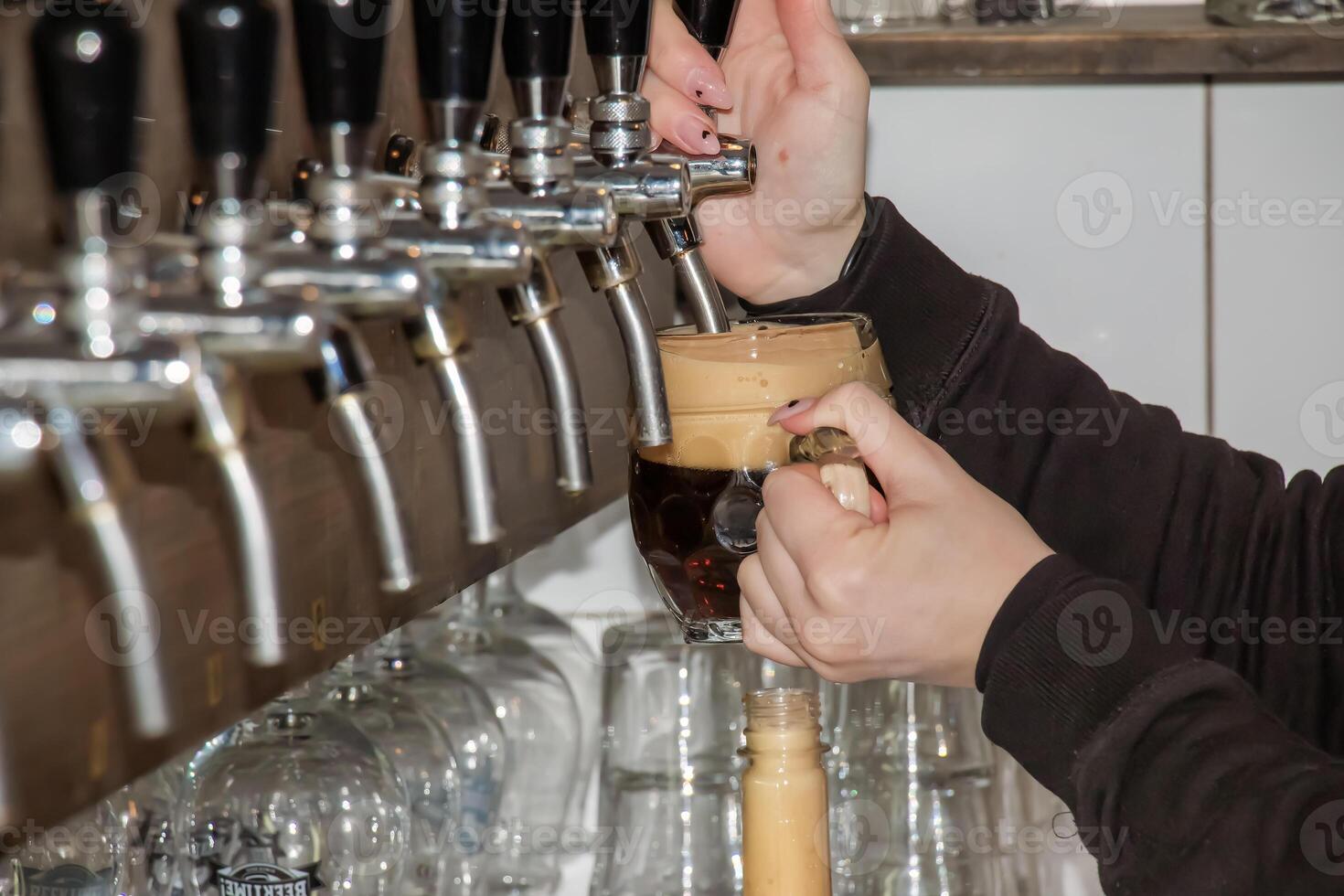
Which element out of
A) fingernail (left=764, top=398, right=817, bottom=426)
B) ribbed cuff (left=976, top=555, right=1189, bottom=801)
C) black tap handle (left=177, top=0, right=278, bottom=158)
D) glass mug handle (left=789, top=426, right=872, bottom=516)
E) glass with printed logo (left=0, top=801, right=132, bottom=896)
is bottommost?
glass with printed logo (left=0, top=801, right=132, bottom=896)

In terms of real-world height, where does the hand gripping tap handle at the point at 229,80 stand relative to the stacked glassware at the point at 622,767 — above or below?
above

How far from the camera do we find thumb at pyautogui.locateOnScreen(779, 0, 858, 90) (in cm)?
94

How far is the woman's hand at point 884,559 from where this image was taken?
666 mm

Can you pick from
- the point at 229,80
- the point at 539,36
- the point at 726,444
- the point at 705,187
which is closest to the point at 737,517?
the point at 726,444

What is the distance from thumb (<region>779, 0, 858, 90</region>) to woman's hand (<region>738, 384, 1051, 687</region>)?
0.34 meters

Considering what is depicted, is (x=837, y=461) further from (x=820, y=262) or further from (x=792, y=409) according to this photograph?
(x=820, y=262)

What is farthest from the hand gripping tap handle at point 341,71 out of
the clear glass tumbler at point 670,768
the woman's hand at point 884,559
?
the clear glass tumbler at point 670,768

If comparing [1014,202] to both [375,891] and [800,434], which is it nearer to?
[800,434]

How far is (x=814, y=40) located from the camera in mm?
944

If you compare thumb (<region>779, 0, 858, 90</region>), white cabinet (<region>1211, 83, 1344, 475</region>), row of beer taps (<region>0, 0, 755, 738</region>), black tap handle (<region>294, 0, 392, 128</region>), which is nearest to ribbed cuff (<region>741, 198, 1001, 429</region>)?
thumb (<region>779, 0, 858, 90</region>)

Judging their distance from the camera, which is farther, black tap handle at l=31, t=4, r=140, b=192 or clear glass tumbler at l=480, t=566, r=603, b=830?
clear glass tumbler at l=480, t=566, r=603, b=830

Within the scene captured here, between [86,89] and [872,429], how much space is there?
42 centimetres

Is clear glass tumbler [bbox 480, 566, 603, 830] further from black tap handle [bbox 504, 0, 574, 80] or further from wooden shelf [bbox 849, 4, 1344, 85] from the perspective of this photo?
black tap handle [bbox 504, 0, 574, 80]

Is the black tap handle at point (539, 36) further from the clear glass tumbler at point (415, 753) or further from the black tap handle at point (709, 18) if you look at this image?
the clear glass tumbler at point (415, 753)
